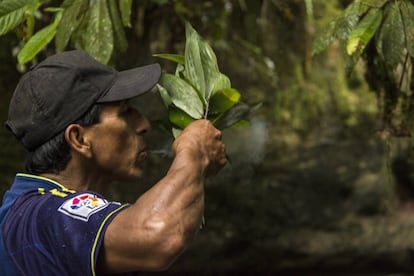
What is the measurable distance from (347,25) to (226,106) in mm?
587

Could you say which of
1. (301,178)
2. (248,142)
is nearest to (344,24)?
(248,142)

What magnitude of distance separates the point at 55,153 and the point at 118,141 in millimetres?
158

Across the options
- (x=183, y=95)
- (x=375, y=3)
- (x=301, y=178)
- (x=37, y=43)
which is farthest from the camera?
(x=301, y=178)

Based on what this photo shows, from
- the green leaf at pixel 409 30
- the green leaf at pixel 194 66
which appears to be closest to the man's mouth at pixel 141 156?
the green leaf at pixel 194 66

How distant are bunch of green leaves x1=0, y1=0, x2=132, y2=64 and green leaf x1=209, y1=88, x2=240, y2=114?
1.88ft

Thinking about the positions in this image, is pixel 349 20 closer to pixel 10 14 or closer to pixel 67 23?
pixel 67 23

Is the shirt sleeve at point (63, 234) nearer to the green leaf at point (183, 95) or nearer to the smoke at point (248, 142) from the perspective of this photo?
the green leaf at point (183, 95)

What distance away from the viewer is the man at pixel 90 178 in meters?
1.58

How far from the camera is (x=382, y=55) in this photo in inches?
90.7

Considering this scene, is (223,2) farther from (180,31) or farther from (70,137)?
(70,137)

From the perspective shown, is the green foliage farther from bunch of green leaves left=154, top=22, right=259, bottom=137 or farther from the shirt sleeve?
the shirt sleeve

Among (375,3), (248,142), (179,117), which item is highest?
(375,3)

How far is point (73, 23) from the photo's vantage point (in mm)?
2471

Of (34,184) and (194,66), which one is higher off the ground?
(194,66)
